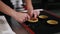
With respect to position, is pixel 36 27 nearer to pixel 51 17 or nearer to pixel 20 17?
pixel 20 17

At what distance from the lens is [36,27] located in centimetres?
85

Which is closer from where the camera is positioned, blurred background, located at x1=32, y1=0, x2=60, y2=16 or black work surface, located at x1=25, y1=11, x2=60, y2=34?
black work surface, located at x1=25, y1=11, x2=60, y2=34

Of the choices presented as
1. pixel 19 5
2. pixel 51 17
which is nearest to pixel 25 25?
pixel 51 17

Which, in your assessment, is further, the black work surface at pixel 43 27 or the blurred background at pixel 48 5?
the blurred background at pixel 48 5

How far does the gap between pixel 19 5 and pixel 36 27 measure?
0.50 meters

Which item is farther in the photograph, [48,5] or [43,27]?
[48,5]

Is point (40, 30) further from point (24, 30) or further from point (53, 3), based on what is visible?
point (53, 3)

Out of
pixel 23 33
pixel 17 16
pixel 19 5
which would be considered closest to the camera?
pixel 23 33

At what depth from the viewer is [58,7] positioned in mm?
2039

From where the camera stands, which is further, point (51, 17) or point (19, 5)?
point (19, 5)

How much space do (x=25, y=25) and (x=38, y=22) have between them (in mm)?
107

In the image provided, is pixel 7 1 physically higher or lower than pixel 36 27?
higher

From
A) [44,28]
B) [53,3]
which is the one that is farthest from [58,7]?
[44,28]

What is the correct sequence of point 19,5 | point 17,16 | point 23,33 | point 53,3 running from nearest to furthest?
point 23,33
point 17,16
point 19,5
point 53,3
